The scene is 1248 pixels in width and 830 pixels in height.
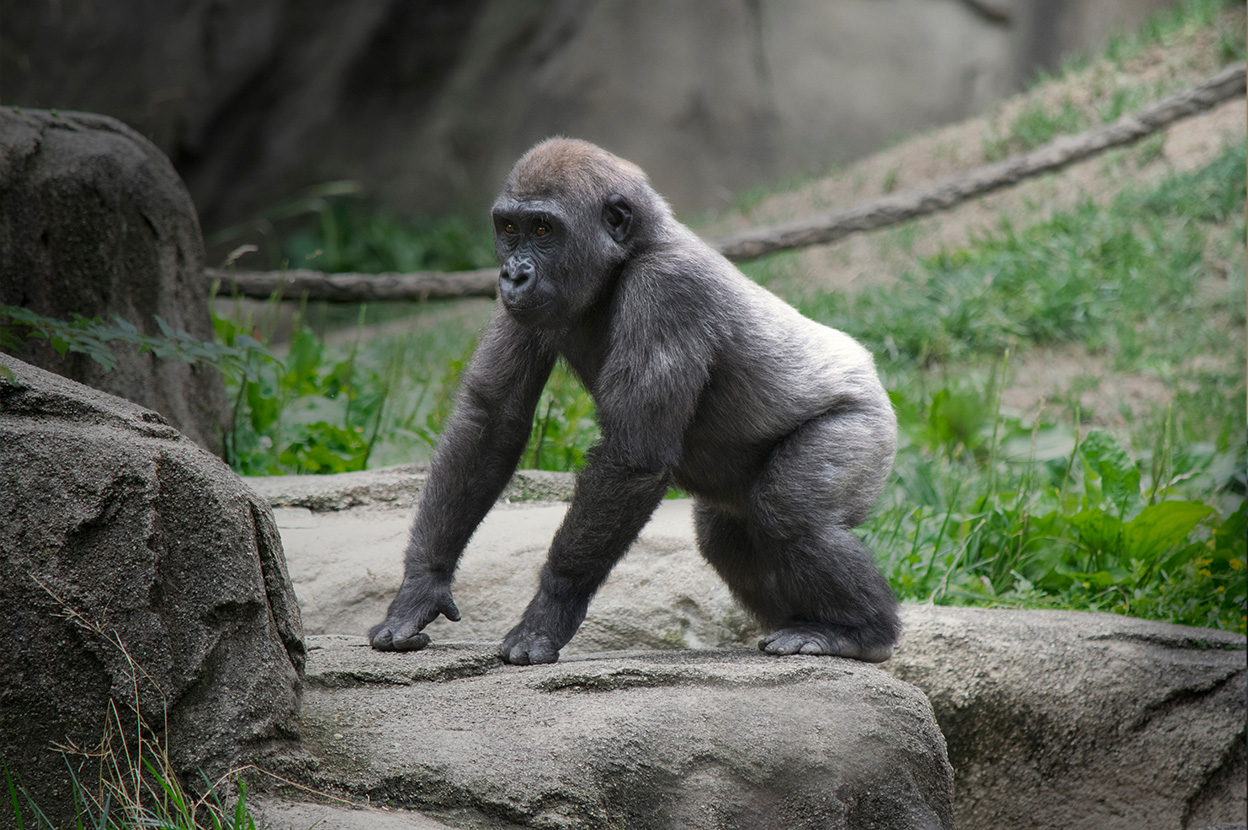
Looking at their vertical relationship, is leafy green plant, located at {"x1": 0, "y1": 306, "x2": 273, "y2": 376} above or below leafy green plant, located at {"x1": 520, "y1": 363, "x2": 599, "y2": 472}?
above

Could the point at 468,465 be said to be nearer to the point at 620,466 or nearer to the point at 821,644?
the point at 620,466

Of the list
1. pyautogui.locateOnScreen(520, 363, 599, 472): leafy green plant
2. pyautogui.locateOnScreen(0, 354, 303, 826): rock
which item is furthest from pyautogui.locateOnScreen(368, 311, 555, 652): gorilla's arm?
pyautogui.locateOnScreen(520, 363, 599, 472): leafy green plant

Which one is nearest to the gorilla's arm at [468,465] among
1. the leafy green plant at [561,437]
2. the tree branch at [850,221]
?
the leafy green plant at [561,437]

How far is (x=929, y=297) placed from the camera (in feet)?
27.5

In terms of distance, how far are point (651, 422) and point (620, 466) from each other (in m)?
0.17

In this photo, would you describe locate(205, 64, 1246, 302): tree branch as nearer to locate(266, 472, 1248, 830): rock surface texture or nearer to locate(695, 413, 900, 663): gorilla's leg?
locate(266, 472, 1248, 830): rock surface texture

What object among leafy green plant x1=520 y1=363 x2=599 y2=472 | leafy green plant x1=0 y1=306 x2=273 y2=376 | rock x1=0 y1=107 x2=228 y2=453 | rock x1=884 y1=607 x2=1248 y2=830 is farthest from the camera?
leafy green plant x1=520 y1=363 x2=599 y2=472

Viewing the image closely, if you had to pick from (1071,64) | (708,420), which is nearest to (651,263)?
(708,420)

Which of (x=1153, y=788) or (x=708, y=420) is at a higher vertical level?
(x=708, y=420)

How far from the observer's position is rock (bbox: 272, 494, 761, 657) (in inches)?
161

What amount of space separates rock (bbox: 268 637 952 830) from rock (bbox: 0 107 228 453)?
229 centimetres

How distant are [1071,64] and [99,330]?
11142 millimetres

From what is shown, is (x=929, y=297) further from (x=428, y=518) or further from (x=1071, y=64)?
(x=428, y=518)

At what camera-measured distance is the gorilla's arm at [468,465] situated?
338cm
